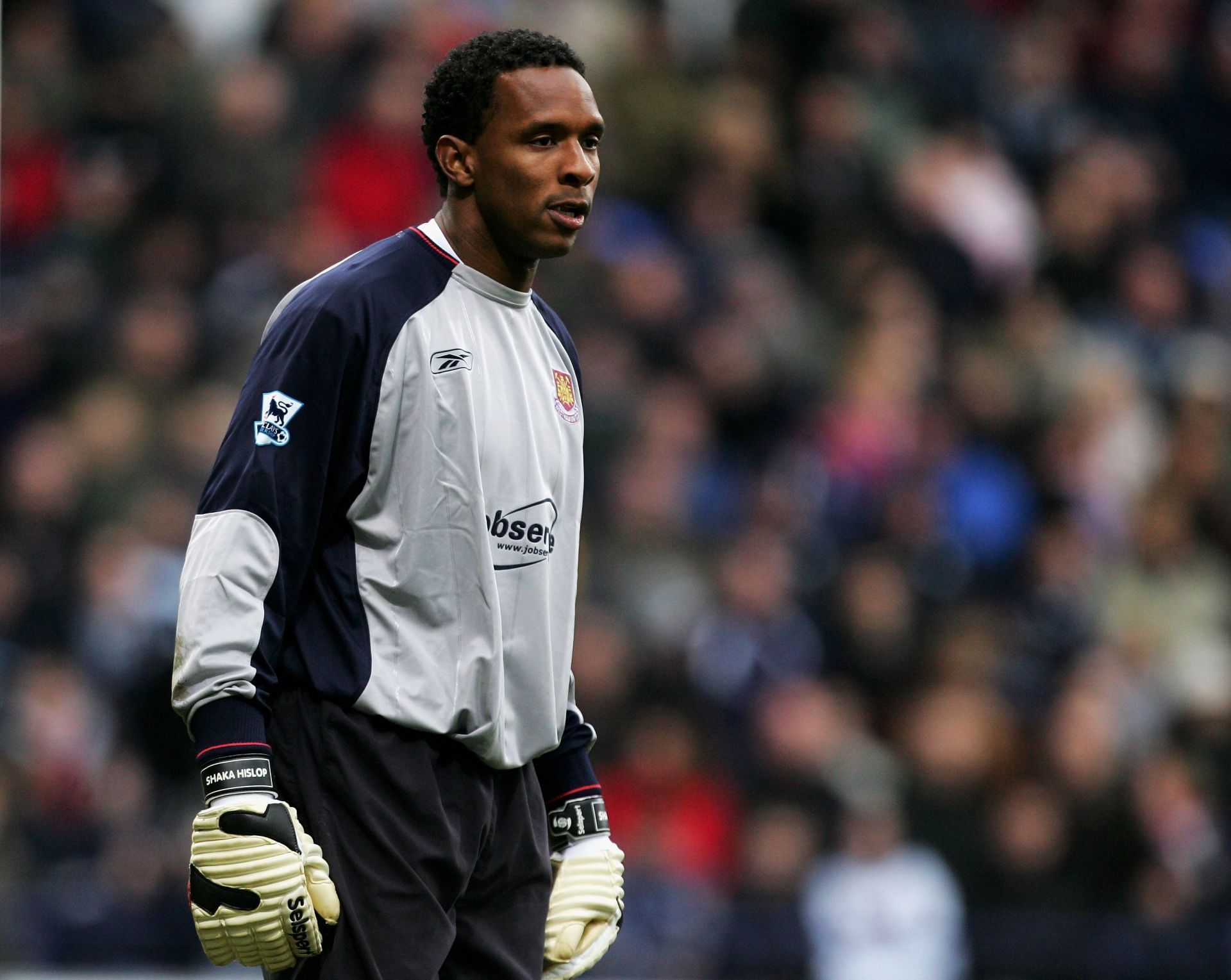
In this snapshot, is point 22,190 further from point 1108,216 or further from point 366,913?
point 366,913

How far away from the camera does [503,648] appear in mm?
3148

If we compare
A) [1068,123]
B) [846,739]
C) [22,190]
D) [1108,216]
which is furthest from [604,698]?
[1068,123]

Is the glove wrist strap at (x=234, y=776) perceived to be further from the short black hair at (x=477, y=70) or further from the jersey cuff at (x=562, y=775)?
the short black hair at (x=477, y=70)

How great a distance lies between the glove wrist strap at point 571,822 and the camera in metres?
3.45

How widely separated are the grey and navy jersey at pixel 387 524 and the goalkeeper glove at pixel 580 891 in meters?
0.26

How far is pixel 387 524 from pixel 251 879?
57 centimetres

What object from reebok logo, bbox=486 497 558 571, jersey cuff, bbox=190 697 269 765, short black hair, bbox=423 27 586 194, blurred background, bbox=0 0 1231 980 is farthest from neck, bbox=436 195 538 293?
blurred background, bbox=0 0 1231 980

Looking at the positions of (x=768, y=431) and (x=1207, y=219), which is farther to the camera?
(x=1207, y=219)

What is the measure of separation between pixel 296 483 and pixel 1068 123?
30.1 feet

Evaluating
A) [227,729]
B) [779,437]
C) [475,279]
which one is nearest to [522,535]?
[475,279]

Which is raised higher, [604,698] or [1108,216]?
[1108,216]

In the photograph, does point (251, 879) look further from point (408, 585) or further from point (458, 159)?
point (458, 159)

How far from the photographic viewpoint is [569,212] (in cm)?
319

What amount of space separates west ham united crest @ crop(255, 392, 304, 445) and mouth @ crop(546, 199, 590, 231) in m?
0.51
